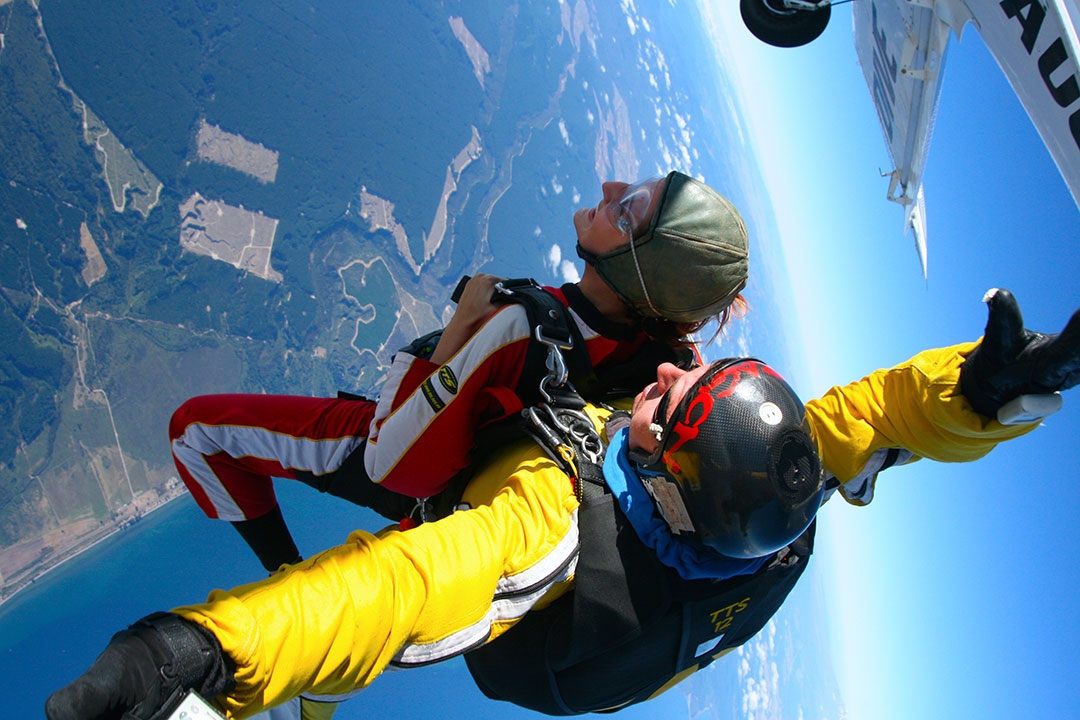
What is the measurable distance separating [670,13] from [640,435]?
9522cm

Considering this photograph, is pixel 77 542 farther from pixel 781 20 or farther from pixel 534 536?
pixel 781 20

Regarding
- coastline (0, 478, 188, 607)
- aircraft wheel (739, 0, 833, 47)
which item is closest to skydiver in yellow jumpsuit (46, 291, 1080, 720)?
aircraft wheel (739, 0, 833, 47)

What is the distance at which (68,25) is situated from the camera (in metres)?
15.1

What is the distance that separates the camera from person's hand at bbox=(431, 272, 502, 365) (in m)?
1.28

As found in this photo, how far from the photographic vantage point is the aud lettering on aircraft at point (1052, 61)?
3.84 ft

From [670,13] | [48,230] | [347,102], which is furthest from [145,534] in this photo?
[670,13]

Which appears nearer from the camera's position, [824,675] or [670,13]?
[824,675]

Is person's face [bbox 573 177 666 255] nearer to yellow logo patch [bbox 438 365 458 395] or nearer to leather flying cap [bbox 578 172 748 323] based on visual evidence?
leather flying cap [bbox 578 172 748 323]

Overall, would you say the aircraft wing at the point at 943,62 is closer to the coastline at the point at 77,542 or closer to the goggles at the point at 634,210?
the goggles at the point at 634,210

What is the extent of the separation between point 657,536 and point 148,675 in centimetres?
80

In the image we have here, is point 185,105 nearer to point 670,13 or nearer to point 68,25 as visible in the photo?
point 68,25

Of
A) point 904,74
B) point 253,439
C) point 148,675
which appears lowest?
point 148,675

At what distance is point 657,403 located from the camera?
3.68 ft

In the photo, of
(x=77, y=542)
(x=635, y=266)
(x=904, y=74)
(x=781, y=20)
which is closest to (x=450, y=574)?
(x=635, y=266)
